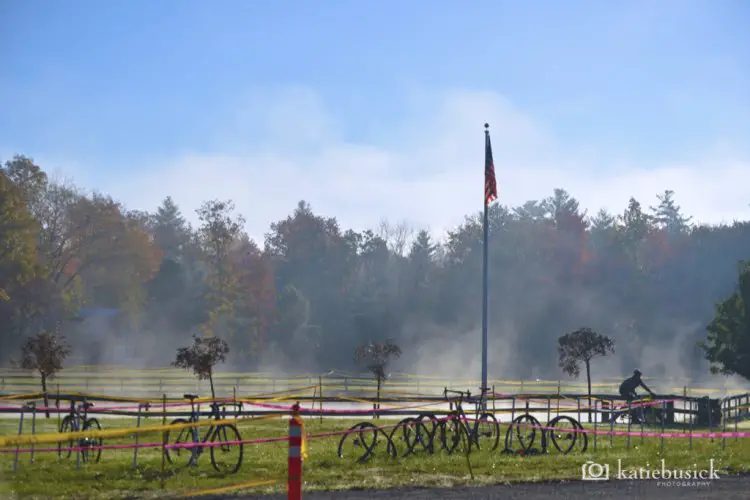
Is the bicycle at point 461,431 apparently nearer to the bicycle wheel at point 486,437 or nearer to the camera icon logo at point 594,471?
the bicycle wheel at point 486,437

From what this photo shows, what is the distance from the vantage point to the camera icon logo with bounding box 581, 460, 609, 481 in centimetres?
1583

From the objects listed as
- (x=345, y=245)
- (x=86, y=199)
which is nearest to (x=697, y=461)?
(x=86, y=199)

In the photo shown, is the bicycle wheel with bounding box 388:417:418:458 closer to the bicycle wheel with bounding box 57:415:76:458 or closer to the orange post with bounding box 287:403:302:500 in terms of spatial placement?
the bicycle wheel with bounding box 57:415:76:458

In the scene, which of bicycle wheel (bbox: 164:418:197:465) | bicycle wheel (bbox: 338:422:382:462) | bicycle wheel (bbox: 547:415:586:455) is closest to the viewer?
bicycle wheel (bbox: 164:418:197:465)

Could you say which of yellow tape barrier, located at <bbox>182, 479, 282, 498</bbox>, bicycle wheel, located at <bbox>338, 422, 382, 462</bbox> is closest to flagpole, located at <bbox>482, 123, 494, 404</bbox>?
bicycle wheel, located at <bbox>338, 422, 382, 462</bbox>

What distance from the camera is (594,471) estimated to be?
16.8 metres

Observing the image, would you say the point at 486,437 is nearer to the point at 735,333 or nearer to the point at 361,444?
the point at 361,444

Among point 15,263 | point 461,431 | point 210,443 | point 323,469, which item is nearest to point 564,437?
point 461,431

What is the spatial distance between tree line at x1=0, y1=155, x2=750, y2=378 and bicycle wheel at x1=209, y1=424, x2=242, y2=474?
2133 inches

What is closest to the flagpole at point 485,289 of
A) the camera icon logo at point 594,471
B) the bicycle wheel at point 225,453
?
the camera icon logo at point 594,471

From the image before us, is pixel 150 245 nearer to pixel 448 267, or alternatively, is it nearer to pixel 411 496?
pixel 448 267

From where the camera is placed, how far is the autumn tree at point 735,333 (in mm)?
40938

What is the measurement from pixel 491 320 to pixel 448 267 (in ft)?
24.4

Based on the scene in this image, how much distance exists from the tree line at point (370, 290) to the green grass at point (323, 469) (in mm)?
55418
